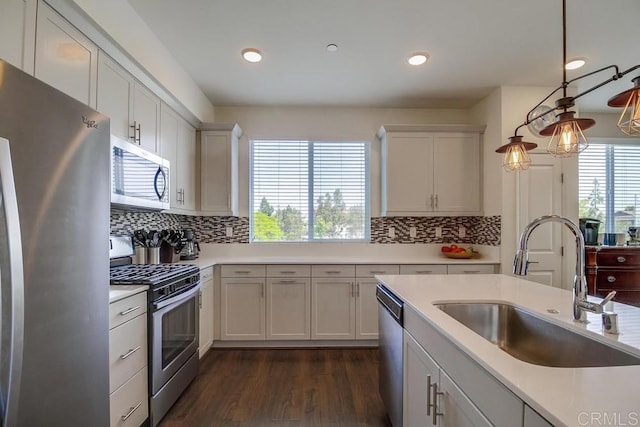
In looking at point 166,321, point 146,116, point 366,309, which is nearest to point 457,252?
point 366,309

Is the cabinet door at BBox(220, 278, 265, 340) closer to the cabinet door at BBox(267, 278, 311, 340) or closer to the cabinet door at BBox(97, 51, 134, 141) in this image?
the cabinet door at BBox(267, 278, 311, 340)

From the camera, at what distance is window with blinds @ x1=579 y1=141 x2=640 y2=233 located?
3.78 metres

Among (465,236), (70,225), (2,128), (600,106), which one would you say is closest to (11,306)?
(70,225)

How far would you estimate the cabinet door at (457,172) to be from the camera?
347cm

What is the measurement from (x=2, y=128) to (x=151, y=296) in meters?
1.21

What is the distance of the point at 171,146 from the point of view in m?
2.78

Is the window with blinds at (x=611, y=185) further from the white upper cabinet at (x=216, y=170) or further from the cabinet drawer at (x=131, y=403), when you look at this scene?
the cabinet drawer at (x=131, y=403)

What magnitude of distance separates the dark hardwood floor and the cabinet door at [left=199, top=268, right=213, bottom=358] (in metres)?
0.15

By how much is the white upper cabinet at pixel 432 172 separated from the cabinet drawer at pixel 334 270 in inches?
31.4

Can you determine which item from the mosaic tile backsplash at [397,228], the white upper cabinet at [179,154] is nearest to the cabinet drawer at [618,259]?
the mosaic tile backsplash at [397,228]

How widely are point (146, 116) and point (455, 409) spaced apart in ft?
8.54

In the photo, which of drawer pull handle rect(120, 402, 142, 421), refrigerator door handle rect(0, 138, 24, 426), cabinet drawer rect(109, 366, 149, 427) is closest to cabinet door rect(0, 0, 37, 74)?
refrigerator door handle rect(0, 138, 24, 426)

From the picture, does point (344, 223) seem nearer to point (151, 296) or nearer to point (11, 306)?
point (151, 296)

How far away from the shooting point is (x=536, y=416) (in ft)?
2.11
